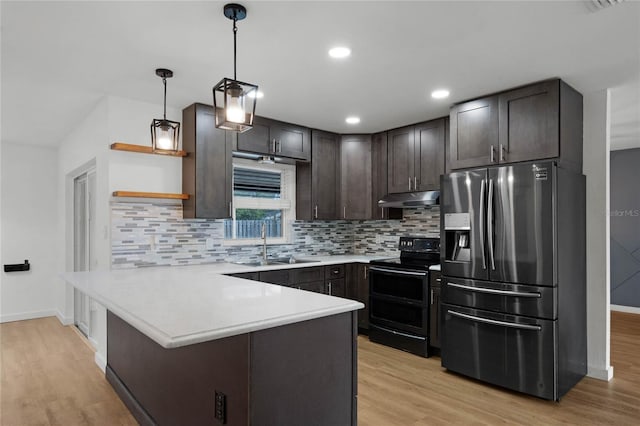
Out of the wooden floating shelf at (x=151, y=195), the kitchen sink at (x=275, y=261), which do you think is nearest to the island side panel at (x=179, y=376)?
the wooden floating shelf at (x=151, y=195)

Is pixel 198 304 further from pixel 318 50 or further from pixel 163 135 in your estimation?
pixel 318 50

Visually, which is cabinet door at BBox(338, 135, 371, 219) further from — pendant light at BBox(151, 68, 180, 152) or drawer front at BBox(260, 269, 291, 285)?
pendant light at BBox(151, 68, 180, 152)

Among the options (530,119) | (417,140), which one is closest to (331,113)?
(417,140)

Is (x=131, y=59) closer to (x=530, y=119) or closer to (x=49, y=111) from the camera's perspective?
(x=49, y=111)

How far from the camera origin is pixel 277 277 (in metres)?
3.85

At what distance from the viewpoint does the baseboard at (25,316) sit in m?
5.33

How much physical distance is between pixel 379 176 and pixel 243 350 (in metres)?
3.42

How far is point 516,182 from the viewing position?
9.86 feet

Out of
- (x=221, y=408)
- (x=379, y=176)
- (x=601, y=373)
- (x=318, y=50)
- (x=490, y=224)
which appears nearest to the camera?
(x=221, y=408)

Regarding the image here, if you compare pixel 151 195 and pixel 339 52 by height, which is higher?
pixel 339 52

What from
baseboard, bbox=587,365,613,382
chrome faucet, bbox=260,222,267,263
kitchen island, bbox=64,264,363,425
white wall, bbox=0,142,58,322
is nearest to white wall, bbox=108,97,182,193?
chrome faucet, bbox=260,222,267,263

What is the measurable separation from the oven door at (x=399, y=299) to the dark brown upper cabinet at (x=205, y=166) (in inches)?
68.9

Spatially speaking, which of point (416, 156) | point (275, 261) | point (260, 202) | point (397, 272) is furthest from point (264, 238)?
point (416, 156)

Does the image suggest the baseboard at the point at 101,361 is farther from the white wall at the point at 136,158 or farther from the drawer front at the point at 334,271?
the drawer front at the point at 334,271
